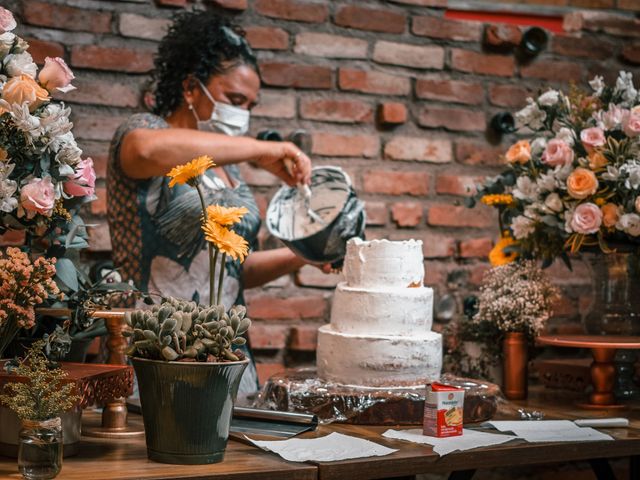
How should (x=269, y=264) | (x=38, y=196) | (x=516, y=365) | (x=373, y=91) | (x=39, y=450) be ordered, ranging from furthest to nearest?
(x=373, y=91) < (x=269, y=264) < (x=516, y=365) < (x=38, y=196) < (x=39, y=450)

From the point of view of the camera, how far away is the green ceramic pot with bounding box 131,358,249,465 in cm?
122

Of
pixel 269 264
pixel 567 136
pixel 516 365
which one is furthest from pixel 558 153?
pixel 269 264

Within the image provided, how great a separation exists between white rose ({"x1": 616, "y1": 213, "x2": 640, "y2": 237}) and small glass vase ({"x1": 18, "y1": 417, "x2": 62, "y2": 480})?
46.2 inches

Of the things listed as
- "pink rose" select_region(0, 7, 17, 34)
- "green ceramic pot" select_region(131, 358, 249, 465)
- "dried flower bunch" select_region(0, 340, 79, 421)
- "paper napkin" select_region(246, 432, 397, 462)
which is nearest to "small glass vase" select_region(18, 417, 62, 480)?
"dried flower bunch" select_region(0, 340, 79, 421)

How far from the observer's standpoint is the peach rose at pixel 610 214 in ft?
6.21

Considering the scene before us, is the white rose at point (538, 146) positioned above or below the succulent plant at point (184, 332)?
above

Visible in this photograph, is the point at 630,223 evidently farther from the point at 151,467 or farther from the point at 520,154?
the point at 151,467

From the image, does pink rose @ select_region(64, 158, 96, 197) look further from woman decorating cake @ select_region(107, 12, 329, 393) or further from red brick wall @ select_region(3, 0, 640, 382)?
red brick wall @ select_region(3, 0, 640, 382)

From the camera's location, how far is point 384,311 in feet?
5.35

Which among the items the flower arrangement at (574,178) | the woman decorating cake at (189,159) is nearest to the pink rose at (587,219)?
the flower arrangement at (574,178)

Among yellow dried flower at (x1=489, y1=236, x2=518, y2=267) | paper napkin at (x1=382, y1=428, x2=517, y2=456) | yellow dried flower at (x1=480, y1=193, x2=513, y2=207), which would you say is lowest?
paper napkin at (x1=382, y1=428, x2=517, y2=456)

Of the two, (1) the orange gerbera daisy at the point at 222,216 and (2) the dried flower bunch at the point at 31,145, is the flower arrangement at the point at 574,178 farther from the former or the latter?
(2) the dried flower bunch at the point at 31,145

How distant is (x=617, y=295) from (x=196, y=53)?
3.38 feet

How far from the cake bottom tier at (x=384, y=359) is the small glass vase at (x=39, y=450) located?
61cm
